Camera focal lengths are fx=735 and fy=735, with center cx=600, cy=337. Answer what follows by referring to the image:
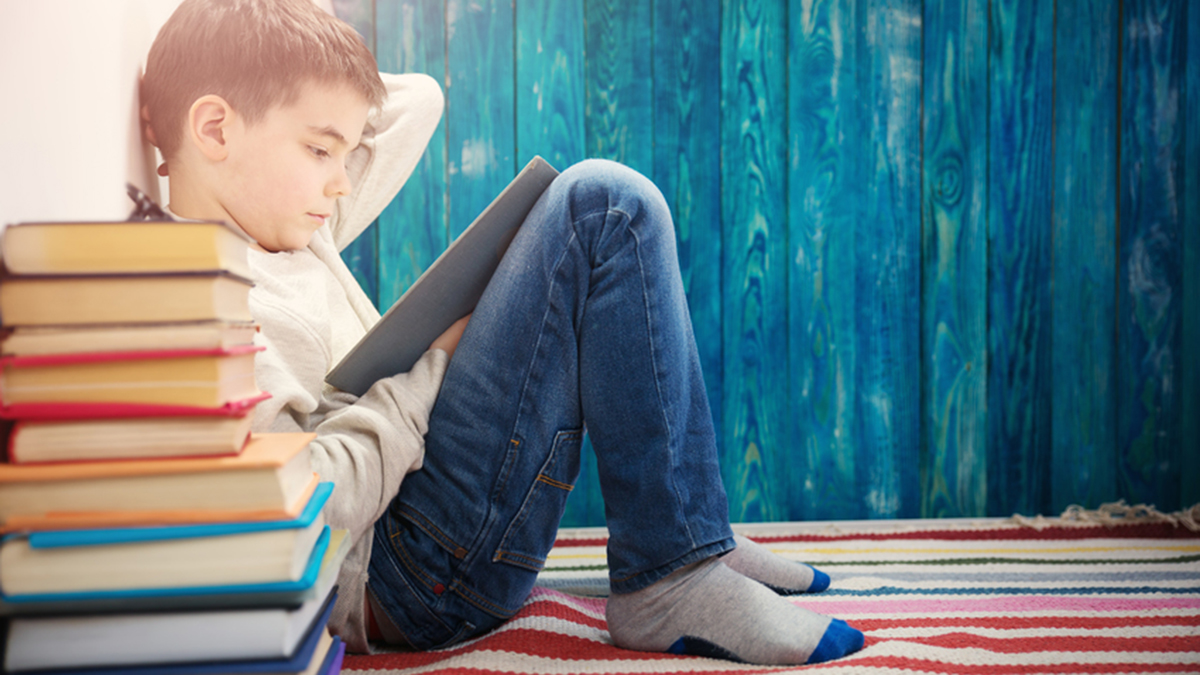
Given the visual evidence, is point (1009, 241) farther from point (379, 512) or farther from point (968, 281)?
point (379, 512)

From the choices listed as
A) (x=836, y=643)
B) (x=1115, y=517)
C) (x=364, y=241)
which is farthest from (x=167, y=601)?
(x=1115, y=517)

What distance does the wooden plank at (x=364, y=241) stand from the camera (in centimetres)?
131

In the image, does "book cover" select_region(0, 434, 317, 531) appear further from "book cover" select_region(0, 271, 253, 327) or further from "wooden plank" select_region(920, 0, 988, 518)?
"wooden plank" select_region(920, 0, 988, 518)

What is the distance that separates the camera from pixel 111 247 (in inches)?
15.2

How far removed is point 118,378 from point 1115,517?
1.63 m

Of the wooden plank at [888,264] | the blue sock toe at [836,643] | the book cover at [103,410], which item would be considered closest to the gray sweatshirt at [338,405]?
the book cover at [103,410]

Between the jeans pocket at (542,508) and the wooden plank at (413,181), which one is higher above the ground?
the wooden plank at (413,181)

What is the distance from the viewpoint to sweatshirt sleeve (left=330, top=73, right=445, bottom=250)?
1045mm

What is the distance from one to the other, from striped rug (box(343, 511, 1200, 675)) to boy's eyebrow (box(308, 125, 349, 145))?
20.9 inches

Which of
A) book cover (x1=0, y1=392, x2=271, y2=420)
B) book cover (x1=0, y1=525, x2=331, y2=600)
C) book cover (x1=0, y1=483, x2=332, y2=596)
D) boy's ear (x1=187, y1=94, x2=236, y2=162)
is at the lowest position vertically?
book cover (x1=0, y1=525, x2=331, y2=600)

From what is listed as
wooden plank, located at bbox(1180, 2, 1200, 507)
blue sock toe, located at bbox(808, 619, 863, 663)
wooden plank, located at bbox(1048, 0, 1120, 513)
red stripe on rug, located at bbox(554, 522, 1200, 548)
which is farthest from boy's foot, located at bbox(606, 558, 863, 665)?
wooden plank, located at bbox(1180, 2, 1200, 507)

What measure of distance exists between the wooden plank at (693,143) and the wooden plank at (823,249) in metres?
0.14

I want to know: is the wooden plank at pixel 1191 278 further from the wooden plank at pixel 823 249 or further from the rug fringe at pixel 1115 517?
the wooden plank at pixel 823 249

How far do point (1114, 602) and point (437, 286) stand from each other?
3.03ft
